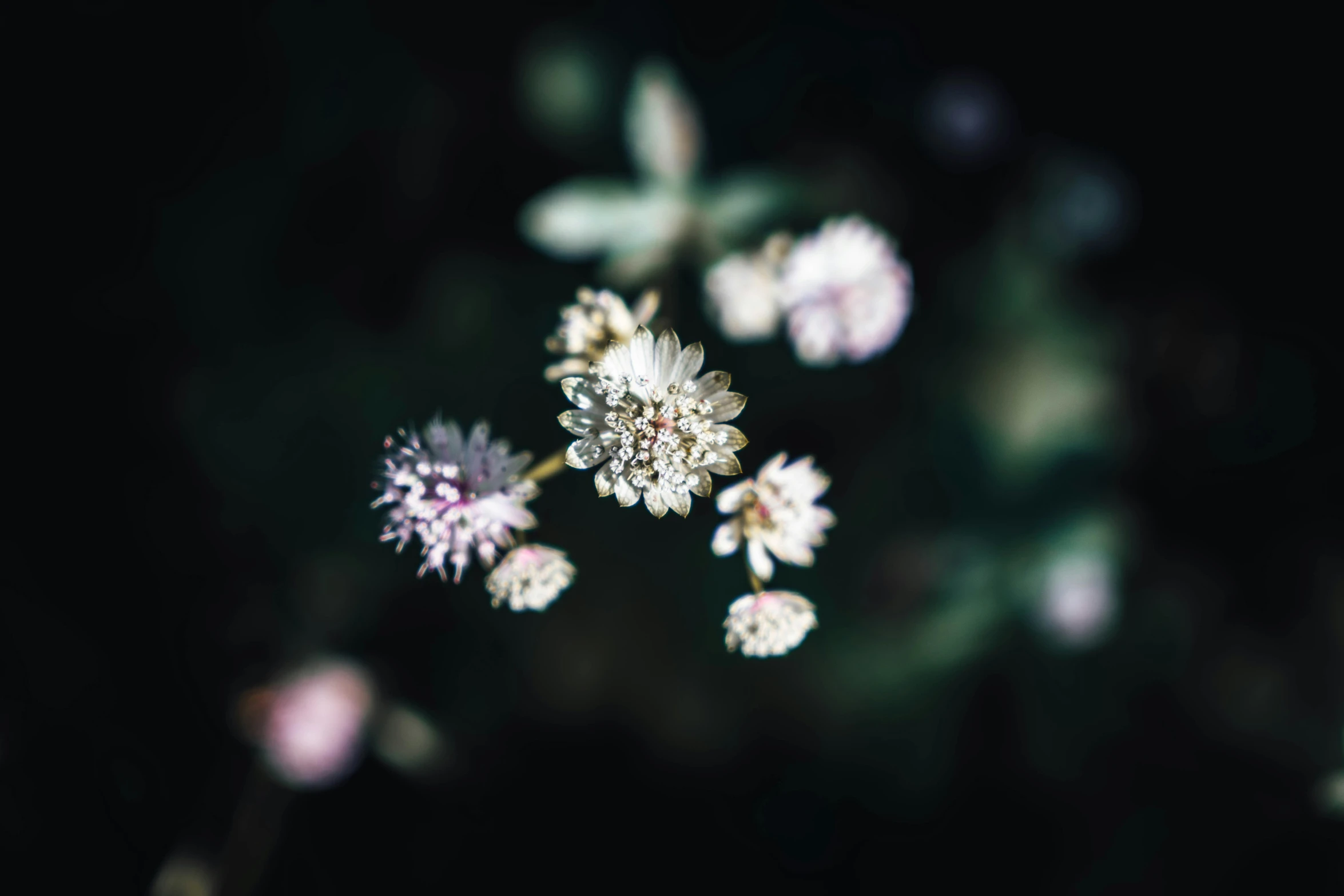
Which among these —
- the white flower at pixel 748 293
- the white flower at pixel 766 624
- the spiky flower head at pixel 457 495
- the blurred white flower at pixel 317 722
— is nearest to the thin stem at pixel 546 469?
the spiky flower head at pixel 457 495

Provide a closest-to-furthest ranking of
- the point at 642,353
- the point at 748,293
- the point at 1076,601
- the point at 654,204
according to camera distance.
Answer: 1. the point at 642,353
2. the point at 748,293
3. the point at 654,204
4. the point at 1076,601

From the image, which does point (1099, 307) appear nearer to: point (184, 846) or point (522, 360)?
point (522, 360)

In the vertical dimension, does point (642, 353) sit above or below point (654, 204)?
below

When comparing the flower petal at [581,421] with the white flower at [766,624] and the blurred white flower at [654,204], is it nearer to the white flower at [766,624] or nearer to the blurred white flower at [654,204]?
the white flower at [766,624]

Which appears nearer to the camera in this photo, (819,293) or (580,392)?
(580,392)

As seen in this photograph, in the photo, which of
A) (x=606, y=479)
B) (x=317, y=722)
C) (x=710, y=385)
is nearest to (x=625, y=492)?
(x=606, y=479)

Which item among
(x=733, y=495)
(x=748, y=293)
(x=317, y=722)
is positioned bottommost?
(x=317, y=722)

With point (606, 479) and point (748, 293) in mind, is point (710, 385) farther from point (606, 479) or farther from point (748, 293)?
point (748, 293)
